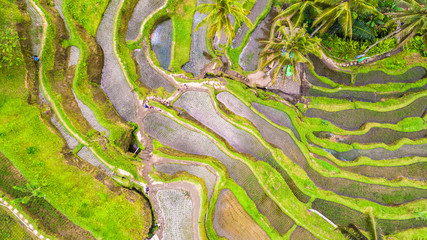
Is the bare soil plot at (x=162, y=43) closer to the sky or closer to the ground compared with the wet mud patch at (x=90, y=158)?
closer to the sky

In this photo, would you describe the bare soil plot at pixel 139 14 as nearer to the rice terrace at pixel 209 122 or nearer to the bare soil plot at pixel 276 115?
the rice terrace at pixel 209 122

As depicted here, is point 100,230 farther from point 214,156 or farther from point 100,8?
point 100,8

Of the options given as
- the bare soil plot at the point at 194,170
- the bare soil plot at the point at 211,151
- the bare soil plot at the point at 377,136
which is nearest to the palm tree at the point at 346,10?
the bare soil plot at the point at 377,136

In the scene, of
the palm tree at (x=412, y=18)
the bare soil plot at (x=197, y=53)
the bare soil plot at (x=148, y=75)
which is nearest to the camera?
the palm tree at (x=412, y=18)

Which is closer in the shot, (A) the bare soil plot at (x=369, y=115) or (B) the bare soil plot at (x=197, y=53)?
(A) the bare soil plot at (x=369, y=115)

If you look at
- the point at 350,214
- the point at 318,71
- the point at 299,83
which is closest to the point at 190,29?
the point at 299,83

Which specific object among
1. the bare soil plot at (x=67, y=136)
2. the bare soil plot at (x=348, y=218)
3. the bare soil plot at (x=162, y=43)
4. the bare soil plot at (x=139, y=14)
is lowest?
the bare soil plot at (x=348, y=218)

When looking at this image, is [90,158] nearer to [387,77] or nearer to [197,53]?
[197,53]
